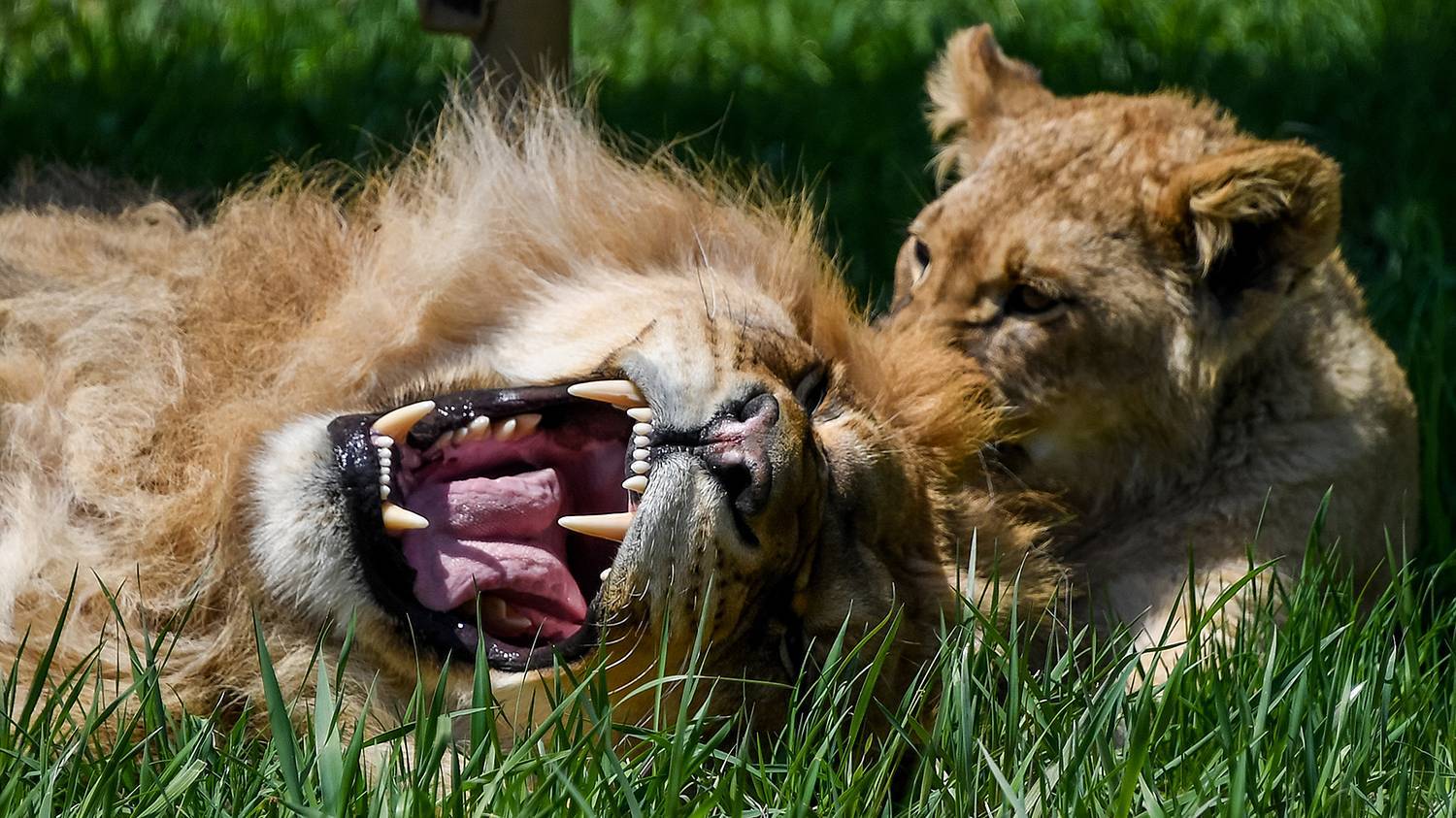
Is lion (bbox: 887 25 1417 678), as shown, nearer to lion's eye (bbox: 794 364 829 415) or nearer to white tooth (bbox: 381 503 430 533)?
lion's eye (bbox: 794 364 829 415)

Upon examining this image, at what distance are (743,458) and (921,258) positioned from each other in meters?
1.46

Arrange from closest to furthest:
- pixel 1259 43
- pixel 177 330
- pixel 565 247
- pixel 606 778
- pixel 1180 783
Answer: pixel 606 778
pixel 1180 783
pixel 177 330
pixel 565 247
pixel 1259 43

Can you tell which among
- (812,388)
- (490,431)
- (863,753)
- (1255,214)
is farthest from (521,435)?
(1255,214)

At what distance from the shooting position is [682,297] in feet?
10.1

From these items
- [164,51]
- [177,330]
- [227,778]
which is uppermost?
[177,330]

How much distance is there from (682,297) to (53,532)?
109cm

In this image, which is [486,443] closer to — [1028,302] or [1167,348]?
[1028,302]

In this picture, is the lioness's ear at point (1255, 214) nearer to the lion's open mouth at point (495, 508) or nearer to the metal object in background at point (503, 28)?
the lion's open mouth at point (495, 508)

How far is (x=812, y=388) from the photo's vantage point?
9.99ft

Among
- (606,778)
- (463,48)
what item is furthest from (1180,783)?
(463,48)

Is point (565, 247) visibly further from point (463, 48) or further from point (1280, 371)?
point (463, 48)

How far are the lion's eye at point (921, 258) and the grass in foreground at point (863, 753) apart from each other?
1281mm

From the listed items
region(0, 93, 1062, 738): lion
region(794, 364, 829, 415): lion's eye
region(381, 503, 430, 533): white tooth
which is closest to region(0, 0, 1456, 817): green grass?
region(0, 93, 1062, 738): lion

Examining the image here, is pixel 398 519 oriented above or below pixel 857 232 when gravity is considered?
above
